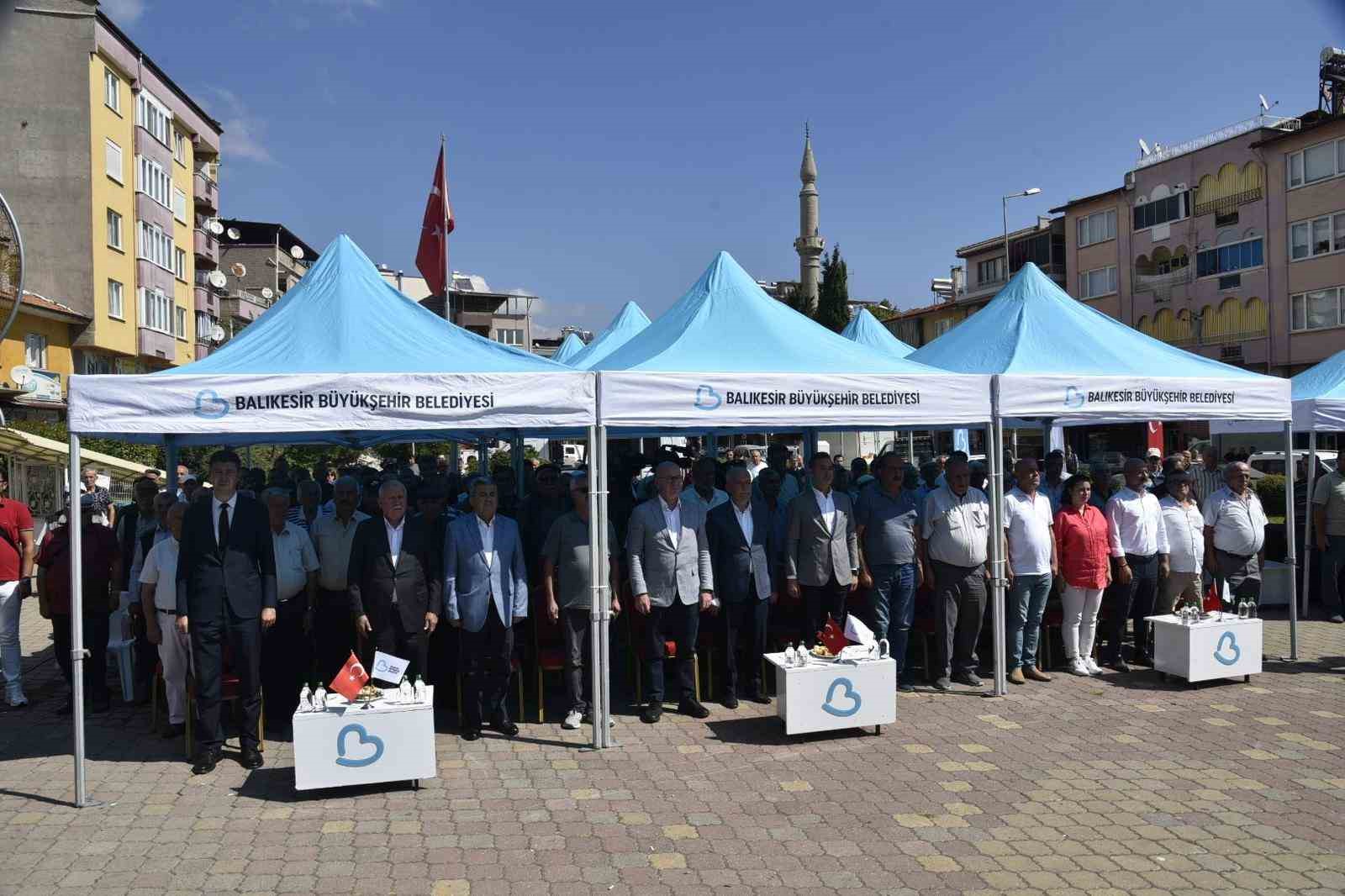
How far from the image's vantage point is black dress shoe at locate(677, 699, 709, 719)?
745cm

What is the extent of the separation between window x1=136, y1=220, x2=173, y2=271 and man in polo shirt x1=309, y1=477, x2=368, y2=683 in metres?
32.2

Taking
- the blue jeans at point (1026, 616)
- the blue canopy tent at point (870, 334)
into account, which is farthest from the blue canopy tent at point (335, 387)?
the blue canopy tent at point (870, 334)

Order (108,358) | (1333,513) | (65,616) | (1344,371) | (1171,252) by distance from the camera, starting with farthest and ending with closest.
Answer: (1171,252) < (108,358) < (1344,371) < (1333,513) < (65,616)

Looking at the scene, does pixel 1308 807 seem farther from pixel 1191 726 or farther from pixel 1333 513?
pixel 1333 513

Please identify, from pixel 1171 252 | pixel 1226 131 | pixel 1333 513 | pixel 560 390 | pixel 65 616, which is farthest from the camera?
pixel 1171 252

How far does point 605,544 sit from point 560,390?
117 cm

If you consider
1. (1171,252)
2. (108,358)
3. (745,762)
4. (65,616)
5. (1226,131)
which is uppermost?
(1226,131)

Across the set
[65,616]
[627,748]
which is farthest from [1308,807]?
[65,616]

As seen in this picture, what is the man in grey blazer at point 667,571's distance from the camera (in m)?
7.20

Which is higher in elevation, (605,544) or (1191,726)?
(605,544)

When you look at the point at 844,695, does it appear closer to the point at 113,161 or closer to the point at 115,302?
the point at 115,302

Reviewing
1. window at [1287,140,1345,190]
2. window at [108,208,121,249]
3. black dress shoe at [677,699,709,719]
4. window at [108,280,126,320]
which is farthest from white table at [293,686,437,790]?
window at [1287,140,1345,190]

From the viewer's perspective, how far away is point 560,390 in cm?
683

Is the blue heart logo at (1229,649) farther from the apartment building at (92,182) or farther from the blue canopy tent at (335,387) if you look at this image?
the apartment building at (92,182)
